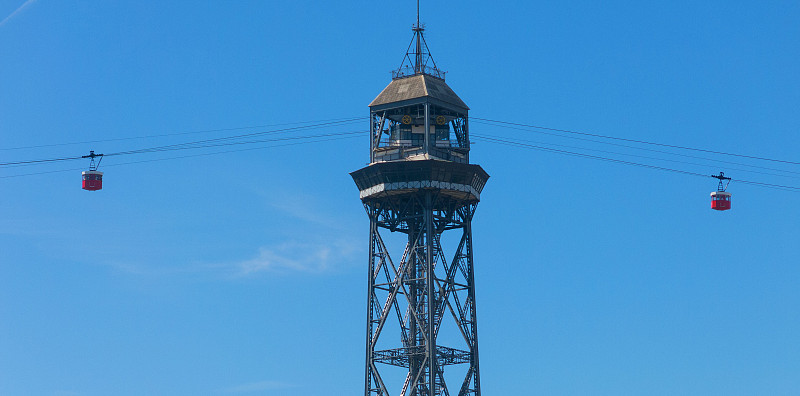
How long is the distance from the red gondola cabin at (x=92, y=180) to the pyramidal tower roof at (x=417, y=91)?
36.6m

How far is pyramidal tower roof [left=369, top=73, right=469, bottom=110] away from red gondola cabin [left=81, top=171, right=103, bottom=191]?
120ft

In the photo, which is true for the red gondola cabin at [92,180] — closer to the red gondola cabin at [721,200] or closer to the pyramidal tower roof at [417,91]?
the pyramidal tower roof at [417,91]

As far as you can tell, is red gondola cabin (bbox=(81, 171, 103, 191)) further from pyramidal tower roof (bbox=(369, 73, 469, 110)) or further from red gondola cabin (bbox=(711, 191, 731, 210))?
red gondola cabin (bbox=(711, 191, 731, 210))

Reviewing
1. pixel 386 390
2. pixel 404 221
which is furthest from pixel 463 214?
pixel 386 390

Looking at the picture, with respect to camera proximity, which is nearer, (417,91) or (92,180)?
(92,180)

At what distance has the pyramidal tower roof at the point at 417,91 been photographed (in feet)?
595

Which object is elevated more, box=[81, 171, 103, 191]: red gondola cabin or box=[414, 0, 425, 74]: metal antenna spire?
box=[414, 0, 425, 74]: metal antenna spire

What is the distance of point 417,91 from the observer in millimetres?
181625

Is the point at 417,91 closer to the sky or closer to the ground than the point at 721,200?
closer to the sky

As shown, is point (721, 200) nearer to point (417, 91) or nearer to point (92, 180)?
point (417, 91)

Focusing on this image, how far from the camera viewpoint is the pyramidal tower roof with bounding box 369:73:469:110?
181 metres

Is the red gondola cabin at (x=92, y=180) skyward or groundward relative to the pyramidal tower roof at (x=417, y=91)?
groundward

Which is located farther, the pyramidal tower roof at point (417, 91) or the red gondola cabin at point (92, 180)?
the pyramidal tower roof at point (417, 91)

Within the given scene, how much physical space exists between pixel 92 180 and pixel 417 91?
40.2 m
